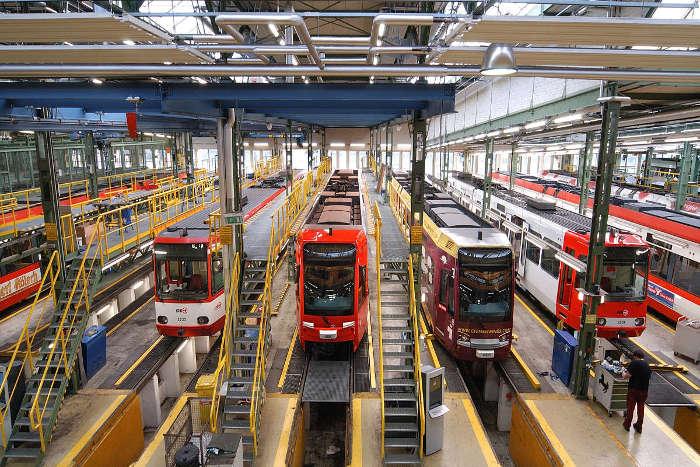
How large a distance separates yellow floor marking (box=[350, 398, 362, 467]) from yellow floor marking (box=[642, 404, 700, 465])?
5.78 m

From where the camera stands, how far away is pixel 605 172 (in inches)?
352

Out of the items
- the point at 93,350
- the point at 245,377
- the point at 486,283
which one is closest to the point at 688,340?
the point at 486,283

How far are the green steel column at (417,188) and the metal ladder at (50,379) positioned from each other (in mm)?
7530

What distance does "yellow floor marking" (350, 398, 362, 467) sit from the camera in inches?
306

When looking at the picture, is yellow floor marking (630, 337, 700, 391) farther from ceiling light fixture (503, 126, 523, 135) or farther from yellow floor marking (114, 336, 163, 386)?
yellow floor marking (114, 336, 163, 386)

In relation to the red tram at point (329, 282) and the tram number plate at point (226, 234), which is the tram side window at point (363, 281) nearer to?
the red tram at point (329, 282)

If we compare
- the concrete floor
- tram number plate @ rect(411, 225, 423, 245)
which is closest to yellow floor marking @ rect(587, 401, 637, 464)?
tram number plate @ rect(411, 225, 423, 245)

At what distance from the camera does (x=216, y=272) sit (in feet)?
38.9

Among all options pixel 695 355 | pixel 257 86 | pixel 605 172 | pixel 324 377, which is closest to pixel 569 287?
pixel 695 355

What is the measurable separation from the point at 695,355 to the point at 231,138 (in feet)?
43.9

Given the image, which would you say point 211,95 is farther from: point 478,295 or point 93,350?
point 478,295

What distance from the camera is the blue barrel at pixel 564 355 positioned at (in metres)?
9.81

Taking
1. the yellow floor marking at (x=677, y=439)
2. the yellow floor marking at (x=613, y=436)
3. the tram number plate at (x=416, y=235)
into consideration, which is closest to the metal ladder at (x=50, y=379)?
the tram number plate at (x=416, y=235)

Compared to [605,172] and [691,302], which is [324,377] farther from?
[691,302]
